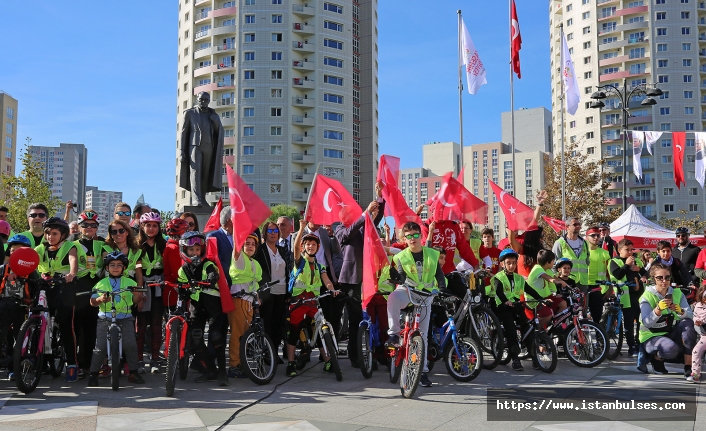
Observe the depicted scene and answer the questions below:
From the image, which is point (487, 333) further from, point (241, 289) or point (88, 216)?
point (88, 216)

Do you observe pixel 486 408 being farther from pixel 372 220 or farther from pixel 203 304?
pixel 203 304

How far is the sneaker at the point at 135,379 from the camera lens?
8570 mm

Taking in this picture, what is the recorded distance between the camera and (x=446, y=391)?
8.03 m

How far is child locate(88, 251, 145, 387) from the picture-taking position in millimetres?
8328

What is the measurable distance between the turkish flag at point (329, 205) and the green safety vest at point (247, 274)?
1.29 meters

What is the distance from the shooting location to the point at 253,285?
357 inches

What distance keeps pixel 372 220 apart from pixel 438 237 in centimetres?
190

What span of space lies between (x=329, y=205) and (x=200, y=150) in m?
5.21

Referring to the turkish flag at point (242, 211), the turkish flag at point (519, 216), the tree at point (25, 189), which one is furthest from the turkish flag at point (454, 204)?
the tree at point (25, 189)

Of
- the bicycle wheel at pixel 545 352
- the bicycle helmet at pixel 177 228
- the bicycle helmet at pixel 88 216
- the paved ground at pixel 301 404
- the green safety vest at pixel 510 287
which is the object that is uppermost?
the bicycle helmet at pixel 88 216

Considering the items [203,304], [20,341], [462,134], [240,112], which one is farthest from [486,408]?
[240,112]

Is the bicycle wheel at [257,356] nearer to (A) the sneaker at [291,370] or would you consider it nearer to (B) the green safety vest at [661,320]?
(A) the sneaker at [291,370]

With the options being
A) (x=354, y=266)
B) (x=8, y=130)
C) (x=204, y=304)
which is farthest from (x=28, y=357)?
(x=8, y=130)

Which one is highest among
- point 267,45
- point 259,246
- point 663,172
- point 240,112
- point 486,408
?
point 267,45
